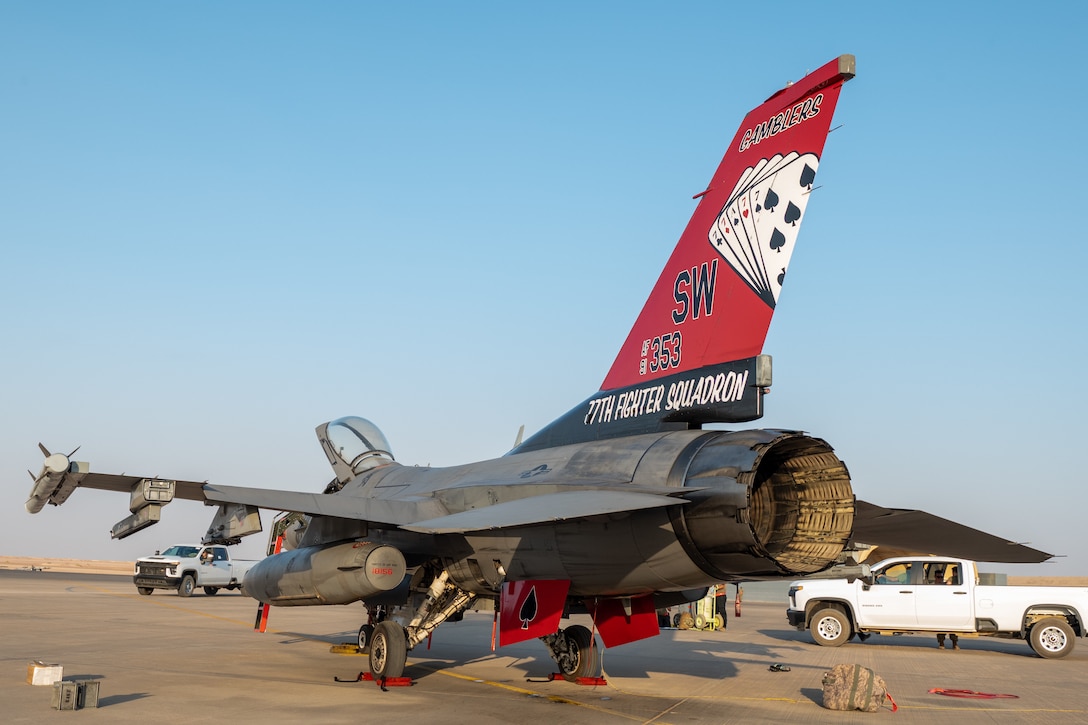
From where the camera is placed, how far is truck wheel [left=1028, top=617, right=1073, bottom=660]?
1730cm

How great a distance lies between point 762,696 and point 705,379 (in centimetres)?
443

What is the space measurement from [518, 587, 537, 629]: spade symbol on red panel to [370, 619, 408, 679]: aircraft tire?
1.84 m

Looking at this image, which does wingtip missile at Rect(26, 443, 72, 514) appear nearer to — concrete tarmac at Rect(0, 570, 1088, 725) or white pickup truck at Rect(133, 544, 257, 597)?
concrete tarmac at Rect(0, 570, 1088, 725)

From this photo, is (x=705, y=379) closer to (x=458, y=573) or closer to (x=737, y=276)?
(x=737, y=276)

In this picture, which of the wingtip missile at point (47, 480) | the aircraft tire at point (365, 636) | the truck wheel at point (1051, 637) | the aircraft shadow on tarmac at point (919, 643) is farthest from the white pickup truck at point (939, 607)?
the wingtip missile at point (47, 480)

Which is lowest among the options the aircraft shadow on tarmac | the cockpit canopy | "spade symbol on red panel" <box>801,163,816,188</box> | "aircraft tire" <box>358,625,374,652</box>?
the aircraft shadow on tarmac

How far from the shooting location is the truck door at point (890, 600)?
18000mm

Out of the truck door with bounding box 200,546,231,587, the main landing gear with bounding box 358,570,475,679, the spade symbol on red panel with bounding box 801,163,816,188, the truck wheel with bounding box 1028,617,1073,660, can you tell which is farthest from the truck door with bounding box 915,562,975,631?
the truck door with bounding box 200,546,231,587

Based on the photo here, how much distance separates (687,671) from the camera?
13227 mm

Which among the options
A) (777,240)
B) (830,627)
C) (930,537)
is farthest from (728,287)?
(830,627)

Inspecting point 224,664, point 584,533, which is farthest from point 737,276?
point 224,664

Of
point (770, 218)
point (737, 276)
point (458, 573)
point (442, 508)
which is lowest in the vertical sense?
point (458, 573)

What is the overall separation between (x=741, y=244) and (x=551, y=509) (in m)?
3.53

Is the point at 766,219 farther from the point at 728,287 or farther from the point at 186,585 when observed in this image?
the point at 186,585
